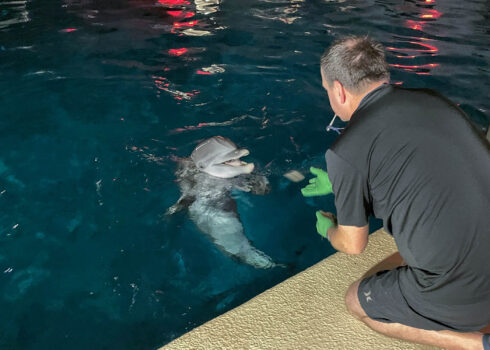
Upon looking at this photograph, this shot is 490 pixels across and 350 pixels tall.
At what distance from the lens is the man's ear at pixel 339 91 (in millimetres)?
2399

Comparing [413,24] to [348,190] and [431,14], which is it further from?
[348,190]

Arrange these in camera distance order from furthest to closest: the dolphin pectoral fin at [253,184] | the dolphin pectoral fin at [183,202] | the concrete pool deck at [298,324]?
the dolphin pectoral fin at [253,184], the dolphin pectoral fin at [183,202], the concrete pool deck at [298,324]

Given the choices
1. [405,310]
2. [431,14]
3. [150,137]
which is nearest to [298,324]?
[405,310]

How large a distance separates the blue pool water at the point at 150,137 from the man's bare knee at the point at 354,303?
1.10m

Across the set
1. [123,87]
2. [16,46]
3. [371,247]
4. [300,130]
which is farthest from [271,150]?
[16,46]

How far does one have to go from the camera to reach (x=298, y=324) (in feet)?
9.16

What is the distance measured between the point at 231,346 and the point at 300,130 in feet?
13.6

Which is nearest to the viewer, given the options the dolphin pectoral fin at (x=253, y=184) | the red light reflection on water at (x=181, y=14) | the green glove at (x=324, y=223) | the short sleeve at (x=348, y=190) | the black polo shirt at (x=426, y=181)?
the black polo shirt at (x=426, y=181)

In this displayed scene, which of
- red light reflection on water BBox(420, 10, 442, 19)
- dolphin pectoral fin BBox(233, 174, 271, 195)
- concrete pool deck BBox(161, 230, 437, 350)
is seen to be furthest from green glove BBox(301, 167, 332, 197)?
red light reflection on water BBox(420, 10, 442, 19)

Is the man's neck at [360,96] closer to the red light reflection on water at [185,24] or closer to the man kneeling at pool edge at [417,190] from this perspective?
the man kneeling at pool edge at [417,190]

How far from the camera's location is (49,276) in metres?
3.95

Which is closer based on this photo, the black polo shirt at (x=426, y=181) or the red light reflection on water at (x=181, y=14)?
the black polo shirt at (x=426, y=181)

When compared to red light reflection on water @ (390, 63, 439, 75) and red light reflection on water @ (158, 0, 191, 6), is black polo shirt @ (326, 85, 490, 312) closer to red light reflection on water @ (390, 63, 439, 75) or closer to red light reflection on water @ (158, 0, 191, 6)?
red light reflection on water @ (390, 63, 439, 75)

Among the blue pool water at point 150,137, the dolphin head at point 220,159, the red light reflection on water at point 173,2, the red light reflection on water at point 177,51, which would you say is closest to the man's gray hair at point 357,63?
the dolphin head at point 220,159
